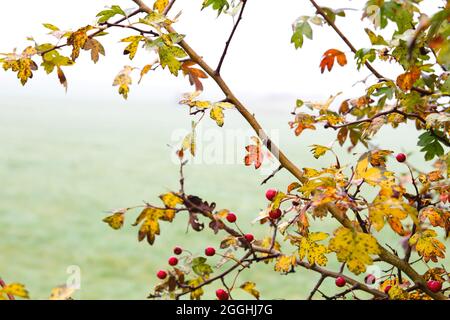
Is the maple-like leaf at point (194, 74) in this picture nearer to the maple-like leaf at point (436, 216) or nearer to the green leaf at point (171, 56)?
the green leaf at point (171, 56)

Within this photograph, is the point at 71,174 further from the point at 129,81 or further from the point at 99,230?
the point at 129,81

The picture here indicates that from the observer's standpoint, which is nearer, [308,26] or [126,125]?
[308,26]

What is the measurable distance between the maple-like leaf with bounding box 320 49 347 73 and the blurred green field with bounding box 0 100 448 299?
42 centimetres

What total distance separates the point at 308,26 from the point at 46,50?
0.46 meters

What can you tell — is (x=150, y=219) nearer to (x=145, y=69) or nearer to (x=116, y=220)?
(x=116, y=220)

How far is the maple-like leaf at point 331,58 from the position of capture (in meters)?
1.32

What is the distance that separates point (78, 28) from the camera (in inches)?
42.4

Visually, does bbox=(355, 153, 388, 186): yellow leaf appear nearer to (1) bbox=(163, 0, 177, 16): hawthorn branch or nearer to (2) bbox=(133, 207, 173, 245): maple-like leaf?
(2) bbox=(133, 207, 173, 245): maple-like leaf

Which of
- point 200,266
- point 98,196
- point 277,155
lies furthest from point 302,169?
point 98,196

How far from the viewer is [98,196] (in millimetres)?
6371

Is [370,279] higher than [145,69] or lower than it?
lower

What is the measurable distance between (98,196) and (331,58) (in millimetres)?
5288

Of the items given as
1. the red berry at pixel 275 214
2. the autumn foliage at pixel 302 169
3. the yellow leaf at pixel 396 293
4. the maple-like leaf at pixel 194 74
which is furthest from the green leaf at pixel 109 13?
the yellow leaf at pixel 396 293

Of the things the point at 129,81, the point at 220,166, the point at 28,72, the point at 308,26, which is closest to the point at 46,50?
the point at 28,72
